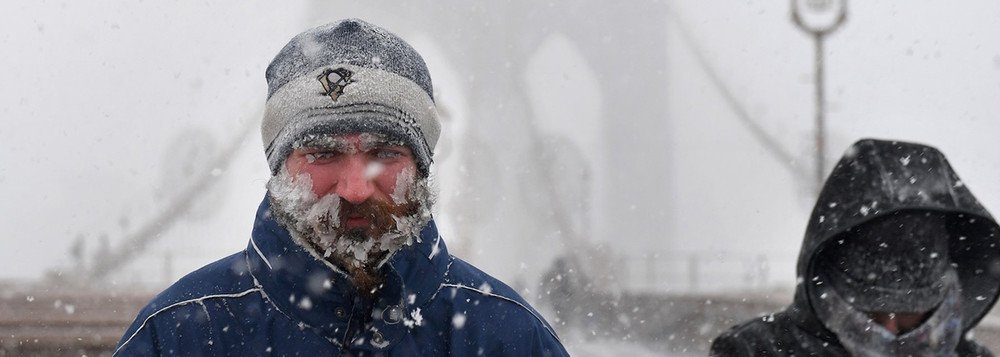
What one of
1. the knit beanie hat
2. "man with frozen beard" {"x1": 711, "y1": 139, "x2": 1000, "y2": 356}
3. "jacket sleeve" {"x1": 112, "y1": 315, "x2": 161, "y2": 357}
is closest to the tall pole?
"man with frozen beard" {"x1": 711, "y1": 139, "x2": 1000, "y2": 356}

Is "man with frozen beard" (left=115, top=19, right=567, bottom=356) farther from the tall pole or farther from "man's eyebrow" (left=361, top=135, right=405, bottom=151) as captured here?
the tall pole

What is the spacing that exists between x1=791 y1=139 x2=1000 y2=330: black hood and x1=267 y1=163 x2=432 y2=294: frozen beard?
4.23 feet

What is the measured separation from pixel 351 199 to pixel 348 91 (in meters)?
0.24

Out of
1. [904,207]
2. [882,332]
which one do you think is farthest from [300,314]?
[904,207]

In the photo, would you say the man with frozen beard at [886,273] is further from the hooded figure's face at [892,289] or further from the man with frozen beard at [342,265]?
the man with frozen beard at [342,265]

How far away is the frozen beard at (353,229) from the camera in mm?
1938

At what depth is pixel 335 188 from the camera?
6.40 ft

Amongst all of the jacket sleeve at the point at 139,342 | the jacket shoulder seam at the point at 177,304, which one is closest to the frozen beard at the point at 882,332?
the jacket shoulder seam at the point at 177,304

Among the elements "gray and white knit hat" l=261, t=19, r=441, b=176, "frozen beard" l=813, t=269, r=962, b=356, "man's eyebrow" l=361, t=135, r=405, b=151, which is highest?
"gray and white knit hat" l=261, t=19, r=441, b=176

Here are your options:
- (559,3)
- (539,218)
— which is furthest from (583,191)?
(559,3)

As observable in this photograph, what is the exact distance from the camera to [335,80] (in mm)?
2084

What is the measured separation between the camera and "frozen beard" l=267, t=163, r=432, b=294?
1938 millimetres

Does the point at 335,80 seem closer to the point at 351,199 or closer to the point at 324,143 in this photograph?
the point at 324,143

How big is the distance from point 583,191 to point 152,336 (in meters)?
37.3
